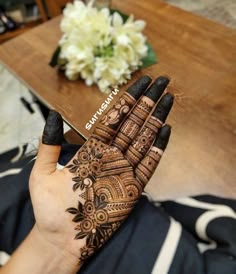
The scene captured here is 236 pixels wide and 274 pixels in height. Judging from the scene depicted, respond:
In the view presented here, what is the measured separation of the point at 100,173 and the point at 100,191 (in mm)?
29

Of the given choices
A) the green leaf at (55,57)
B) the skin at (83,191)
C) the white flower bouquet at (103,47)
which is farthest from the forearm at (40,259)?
the green leaf at (55,57)

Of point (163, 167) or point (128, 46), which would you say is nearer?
point (163, 167)

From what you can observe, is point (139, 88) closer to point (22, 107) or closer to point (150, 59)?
point (150, 59)

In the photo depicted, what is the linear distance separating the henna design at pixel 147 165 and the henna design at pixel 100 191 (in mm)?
12

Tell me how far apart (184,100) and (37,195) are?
32 cm

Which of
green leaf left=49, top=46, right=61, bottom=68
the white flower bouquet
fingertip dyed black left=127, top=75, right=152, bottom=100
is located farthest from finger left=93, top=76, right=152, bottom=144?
green leaf left=49, top=46, right=61, bottom=68

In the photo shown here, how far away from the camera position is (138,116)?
519mm

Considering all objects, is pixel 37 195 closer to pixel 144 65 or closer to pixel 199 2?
pixel 144 65

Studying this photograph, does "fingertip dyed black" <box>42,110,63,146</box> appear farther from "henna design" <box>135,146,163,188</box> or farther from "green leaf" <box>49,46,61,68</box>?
"green leaf" <box>49,46,61,68</box>

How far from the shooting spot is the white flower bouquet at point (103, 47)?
2.30 feet

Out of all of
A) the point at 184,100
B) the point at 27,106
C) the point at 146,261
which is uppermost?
the point at 184,100

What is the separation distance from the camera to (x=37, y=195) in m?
0.47

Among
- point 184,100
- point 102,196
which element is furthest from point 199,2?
point 102,196

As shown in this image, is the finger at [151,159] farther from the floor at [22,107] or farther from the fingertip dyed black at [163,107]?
the floor at [22,107]
